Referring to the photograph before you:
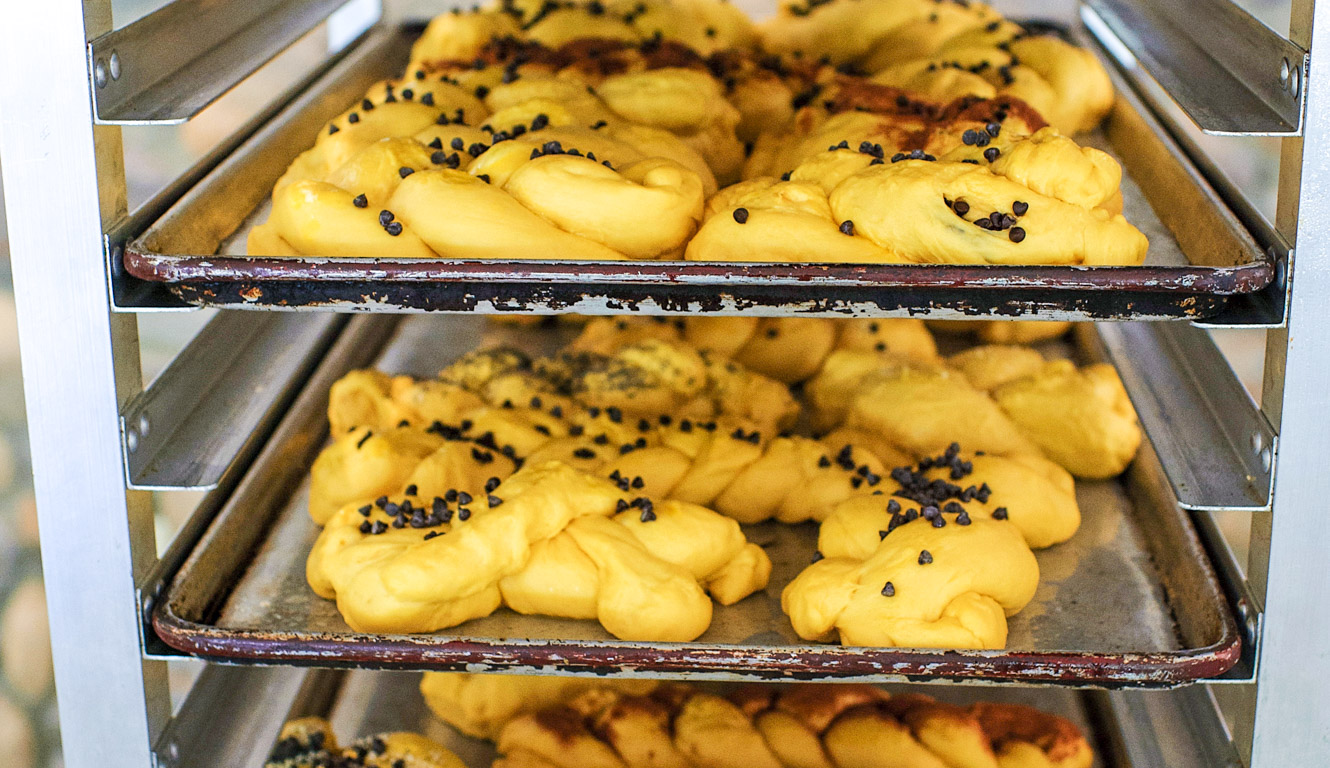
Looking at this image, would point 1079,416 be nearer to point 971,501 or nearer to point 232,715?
point 971,501

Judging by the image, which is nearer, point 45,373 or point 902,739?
→ point 45,373

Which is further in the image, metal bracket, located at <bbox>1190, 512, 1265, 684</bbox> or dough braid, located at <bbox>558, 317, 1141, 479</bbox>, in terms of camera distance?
dough braid, located at <bbox>558, 317, 1141, 479</bbox>

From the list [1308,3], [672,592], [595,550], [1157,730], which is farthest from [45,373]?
[1157,730]

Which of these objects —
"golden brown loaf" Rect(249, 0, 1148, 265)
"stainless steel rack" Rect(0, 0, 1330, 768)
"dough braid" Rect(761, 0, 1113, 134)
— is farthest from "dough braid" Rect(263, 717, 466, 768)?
"dough braid" Rect(761, 0, 1113, 134)

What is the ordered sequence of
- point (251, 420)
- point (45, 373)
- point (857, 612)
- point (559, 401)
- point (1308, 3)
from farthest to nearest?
point (559, 401), point (251, 420), point (857, 612), point (45, 373), point (1308, 3)

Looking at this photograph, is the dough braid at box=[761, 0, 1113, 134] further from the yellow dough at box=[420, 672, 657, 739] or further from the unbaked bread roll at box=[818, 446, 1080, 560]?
the yellow dough at box=[420, 672, 657, 739]

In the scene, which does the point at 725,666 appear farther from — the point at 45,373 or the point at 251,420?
the point at 45,373

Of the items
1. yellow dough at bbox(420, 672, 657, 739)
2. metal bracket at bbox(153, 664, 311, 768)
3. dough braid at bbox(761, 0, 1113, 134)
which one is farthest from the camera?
dough braid at bbox(761, 0, 1113, 134)

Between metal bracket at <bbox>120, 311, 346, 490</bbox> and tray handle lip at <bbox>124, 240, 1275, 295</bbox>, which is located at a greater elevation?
tray handle lip at <bbox>124, 240, 1275, 295</bbox>
